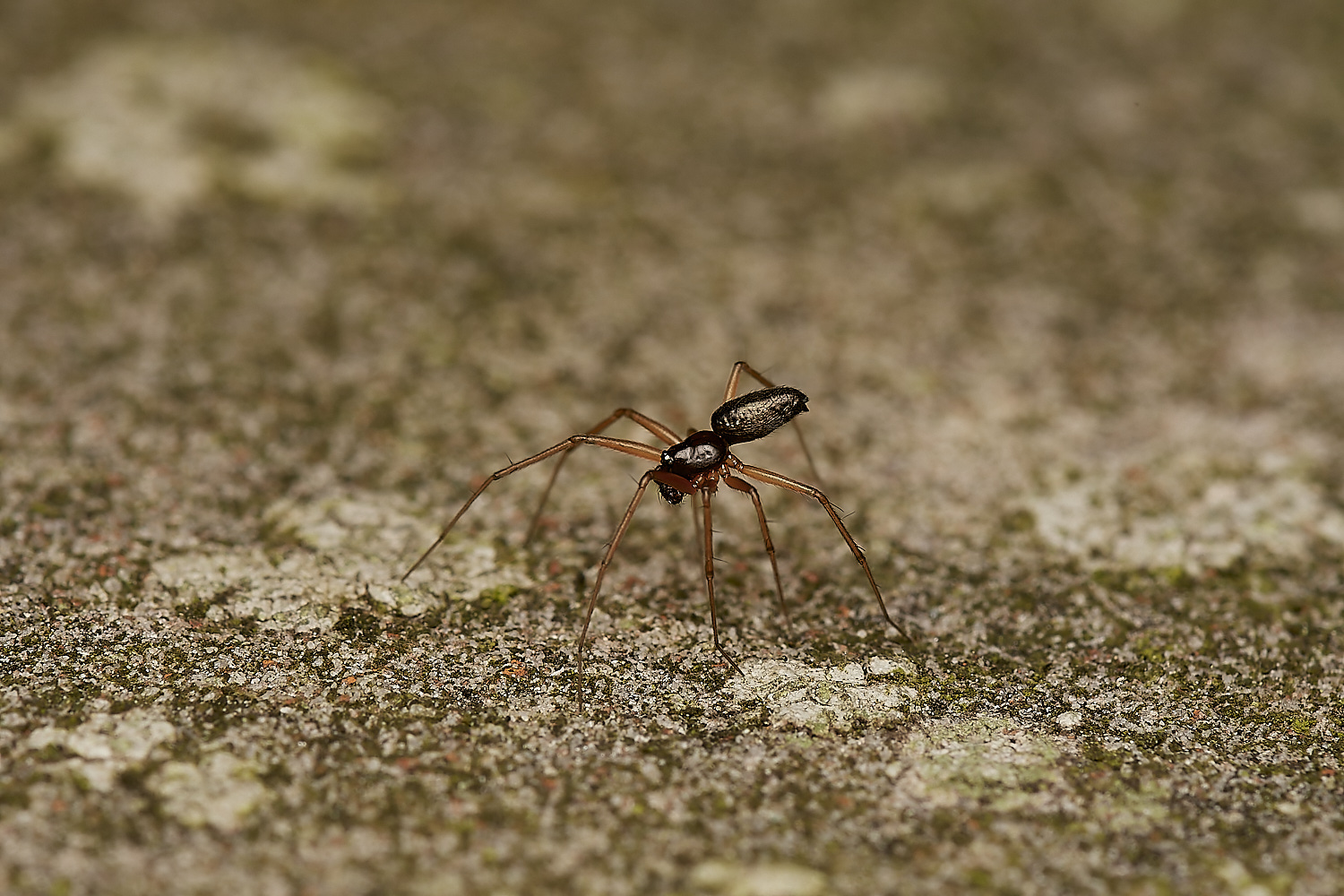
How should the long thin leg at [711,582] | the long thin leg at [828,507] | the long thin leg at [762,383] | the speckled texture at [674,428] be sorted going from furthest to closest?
the long thin leg at [762,383] < the long thin leg at [828,507] < the long thin leg at [711,582] < the speckled texture at [674,428]

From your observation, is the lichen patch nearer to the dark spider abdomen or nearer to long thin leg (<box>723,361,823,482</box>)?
the dark spider abdomen

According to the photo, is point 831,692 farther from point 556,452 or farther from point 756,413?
point 556,452

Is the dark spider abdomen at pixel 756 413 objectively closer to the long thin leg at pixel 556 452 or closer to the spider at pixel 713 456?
the spider at pixel 713 456

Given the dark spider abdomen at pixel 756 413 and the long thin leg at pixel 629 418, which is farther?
the long thin leg at pixel 629 418

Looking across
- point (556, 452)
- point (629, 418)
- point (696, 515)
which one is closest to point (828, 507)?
point (696, 515)

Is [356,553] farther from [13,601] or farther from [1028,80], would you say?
[1028,80]

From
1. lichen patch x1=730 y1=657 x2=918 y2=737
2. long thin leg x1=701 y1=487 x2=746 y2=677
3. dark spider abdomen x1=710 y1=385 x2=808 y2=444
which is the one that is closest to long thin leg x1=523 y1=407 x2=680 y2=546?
dark spider abdomen x1=710 y1=385 x2=808 y2=444

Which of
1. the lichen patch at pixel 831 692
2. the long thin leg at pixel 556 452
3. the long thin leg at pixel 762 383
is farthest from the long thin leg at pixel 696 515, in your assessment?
the lichen patch at pixel 831 692
